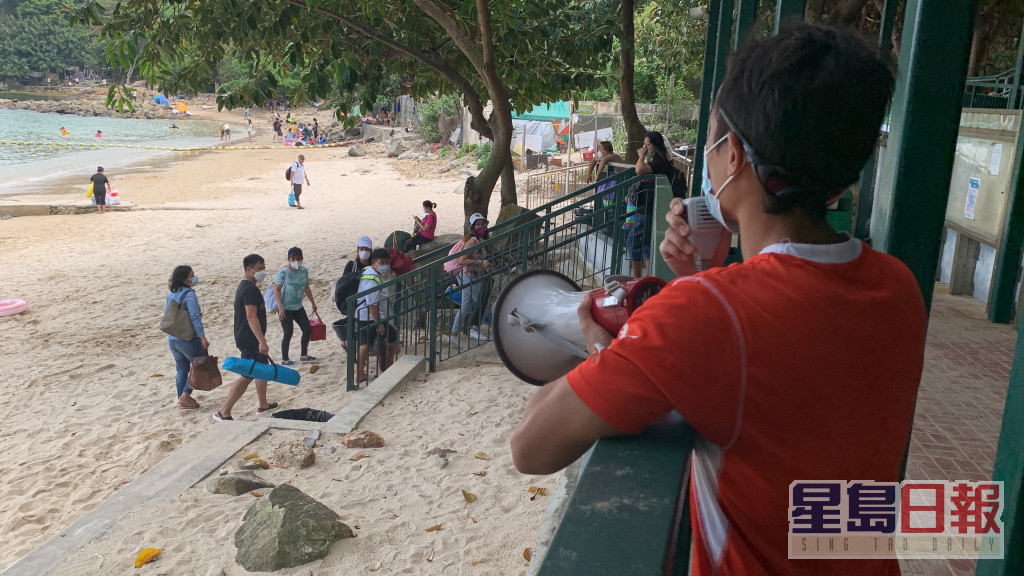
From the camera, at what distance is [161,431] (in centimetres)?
771

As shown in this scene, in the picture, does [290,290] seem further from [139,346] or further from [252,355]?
[139,346]

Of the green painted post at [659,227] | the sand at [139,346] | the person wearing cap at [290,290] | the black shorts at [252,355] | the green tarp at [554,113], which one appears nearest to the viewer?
the green painted post at [659,227]

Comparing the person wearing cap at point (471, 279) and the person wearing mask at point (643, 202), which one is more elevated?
the person wearing mask at point (643, 202)

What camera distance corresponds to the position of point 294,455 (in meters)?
6.02

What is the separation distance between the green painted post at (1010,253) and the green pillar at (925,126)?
19.4 feet

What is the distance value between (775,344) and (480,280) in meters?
7.07

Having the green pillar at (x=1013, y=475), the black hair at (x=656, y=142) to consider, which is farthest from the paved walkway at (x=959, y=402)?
the black hair at (x=656, y=142)

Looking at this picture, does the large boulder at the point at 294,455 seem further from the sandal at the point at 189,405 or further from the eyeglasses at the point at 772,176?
the eyeglasses at the point at 772,176

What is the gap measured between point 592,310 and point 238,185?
98.2 ft

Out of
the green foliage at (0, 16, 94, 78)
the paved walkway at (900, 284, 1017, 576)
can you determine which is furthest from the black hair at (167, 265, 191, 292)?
the green foliage at (0, 16, 94, 78)

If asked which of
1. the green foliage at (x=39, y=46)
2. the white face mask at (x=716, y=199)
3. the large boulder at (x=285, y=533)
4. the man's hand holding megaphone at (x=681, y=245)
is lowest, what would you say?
the large boulder at (x=285, y=533)

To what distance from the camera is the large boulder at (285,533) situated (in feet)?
14.2

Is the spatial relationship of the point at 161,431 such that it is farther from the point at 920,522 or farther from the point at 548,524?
the point at 920,522

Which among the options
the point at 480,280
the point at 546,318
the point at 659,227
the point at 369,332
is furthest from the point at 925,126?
the point at 369,332
